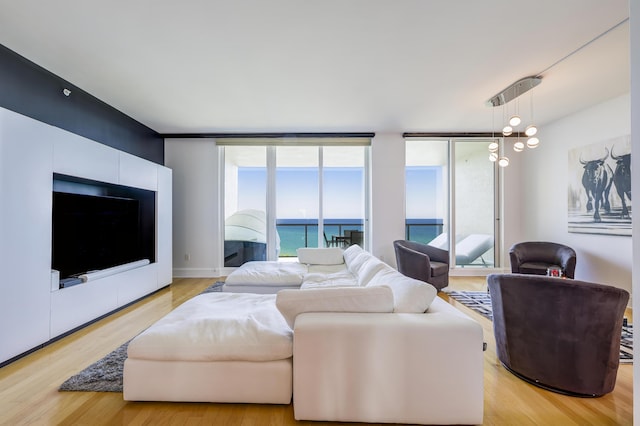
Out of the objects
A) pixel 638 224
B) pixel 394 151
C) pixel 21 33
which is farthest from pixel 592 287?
pixel 21 33

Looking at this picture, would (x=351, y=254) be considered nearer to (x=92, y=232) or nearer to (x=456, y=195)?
(x=456, y=195)

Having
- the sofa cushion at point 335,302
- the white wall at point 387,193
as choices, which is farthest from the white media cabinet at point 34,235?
the white wall at point 387,193

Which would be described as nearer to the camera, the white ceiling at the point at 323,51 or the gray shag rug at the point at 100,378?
the gray shag rug at the point at 100,378

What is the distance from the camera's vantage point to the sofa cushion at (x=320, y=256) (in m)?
3.91

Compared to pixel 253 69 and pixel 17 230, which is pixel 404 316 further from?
pixel 17 230

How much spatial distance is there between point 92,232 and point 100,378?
178 cm

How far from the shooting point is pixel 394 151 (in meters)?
4.86

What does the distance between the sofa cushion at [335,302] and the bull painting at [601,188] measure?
12.0 feet

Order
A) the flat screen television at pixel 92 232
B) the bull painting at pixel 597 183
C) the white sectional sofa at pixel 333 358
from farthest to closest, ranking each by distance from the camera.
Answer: the bull painting at pixel 597 183 → the flat screen television at pixel 92 232 → the white sectional sofa at pixel 333 358

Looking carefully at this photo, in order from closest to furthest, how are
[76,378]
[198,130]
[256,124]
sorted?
[76,378], [256,124], [198,130]

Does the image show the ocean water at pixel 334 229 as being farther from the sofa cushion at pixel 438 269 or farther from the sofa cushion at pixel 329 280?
the sofa cushion at pixel 329 280

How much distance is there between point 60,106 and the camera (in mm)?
2891

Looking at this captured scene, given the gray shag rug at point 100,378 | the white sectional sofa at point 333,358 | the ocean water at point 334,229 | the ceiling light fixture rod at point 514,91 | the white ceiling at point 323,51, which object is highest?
the white ceiling at point 323,51

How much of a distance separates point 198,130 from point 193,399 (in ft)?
13.5
